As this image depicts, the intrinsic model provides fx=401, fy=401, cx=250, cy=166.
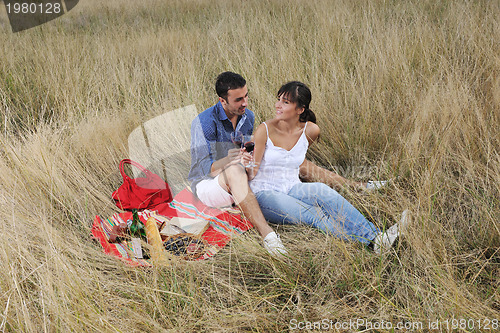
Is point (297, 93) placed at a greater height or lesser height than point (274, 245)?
greater

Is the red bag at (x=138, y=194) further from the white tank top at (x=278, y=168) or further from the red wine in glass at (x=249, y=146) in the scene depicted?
the red wine in glass at (x=249, y=146)

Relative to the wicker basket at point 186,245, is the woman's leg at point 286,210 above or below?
above

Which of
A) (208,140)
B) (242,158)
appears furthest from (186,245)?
(208,140)

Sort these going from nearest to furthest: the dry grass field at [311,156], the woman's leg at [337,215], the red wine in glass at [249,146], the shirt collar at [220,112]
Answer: the dry grass field at [311,156], the woman's leg at [337,215], the red wine in glass at [249,146], the shirt collar at [220,112]

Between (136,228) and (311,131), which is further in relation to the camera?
(311,131)

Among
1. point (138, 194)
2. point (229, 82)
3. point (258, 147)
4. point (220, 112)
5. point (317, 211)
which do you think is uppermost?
point (229, 82)

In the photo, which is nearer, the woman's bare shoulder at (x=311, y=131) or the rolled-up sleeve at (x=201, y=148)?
the rolled-up sleeve at (x=201, y=148)

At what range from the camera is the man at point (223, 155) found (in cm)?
271

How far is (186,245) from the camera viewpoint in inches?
102

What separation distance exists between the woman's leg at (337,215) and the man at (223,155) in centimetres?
37

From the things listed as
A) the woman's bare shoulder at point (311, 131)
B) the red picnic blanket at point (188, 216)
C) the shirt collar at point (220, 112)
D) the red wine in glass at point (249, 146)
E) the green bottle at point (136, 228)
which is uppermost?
the shirt collar at point (220, 112)

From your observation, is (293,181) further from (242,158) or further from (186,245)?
(186,245)

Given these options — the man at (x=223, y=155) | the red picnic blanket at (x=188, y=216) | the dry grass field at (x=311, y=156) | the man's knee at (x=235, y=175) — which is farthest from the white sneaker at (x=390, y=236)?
the man's knee at (x=235, y=175)

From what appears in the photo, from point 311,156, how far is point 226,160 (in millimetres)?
982
